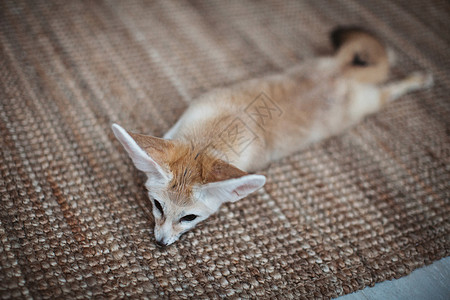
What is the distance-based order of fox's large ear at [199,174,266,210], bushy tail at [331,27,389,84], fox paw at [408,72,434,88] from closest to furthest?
fox's large ear at [199,174,266,210] → bushy tail at [331,27,389,84] → fox paw at [408,72,434,88]

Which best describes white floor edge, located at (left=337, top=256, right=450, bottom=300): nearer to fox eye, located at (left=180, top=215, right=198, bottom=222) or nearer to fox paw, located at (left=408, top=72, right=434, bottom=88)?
fox eye, located at (left=180, top=215, right=198, bottom=222)

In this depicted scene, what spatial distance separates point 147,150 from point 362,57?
4.42 feet

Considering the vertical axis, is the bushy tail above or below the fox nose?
above

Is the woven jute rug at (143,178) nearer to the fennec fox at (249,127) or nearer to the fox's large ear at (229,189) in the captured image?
the fennec fox at (249,127)

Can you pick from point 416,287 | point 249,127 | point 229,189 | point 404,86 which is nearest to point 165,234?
point 229,189

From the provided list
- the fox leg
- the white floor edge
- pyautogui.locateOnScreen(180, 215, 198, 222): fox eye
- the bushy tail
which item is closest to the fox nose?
pyautogui.locateOnScreen(180, 215, 198, 222): fox eye

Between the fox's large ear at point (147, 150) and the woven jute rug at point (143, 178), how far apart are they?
Answer: 0.90 ft

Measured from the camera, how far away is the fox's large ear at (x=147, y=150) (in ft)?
3.31

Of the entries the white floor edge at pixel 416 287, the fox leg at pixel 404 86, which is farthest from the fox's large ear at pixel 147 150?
the fox leg at pixel 404 86

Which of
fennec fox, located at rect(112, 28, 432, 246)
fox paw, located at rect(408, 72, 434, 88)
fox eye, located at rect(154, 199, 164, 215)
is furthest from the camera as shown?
fox paw, located at rect(408, 72, 434, 88)

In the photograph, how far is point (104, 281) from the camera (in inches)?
44.6

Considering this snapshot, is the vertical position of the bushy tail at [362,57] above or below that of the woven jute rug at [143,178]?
above

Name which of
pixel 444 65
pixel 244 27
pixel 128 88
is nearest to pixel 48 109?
pixel 128 88

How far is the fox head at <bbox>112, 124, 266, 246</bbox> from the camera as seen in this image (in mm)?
1052
